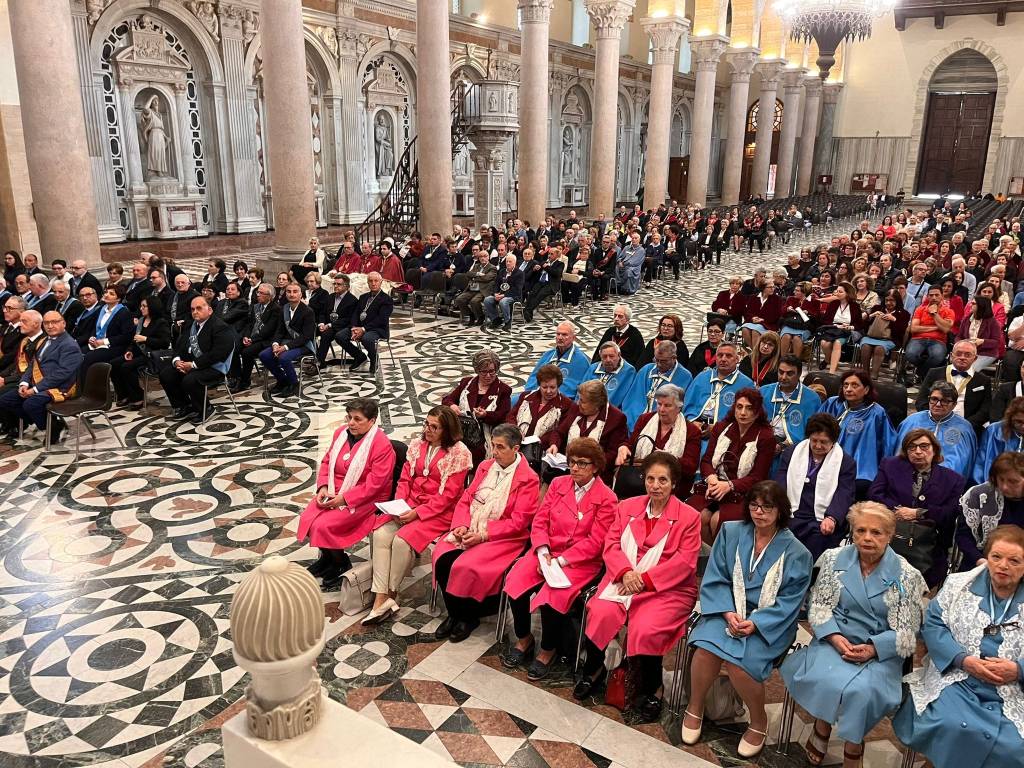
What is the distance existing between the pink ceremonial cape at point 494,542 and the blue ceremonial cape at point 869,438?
7.45 ft

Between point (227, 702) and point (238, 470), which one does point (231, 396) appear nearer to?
point (238, 470)

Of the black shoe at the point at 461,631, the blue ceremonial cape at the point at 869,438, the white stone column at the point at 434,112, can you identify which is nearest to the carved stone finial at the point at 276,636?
the black shoe at the point at 461,631

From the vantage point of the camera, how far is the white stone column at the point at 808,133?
36.4 metres

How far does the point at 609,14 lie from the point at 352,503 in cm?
1885

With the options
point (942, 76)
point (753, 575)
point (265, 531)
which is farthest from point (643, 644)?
point (942, 76)

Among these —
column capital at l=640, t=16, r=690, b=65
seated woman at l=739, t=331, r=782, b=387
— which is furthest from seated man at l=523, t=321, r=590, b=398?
column capital at l=640, t=16, r=690, b=65

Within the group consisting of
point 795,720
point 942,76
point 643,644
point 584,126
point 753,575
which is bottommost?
point 795,720

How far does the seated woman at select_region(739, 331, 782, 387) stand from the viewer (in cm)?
670

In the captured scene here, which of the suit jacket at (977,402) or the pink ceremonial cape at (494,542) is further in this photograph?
the suit jacket at (977,402)

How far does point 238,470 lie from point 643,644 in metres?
4.23

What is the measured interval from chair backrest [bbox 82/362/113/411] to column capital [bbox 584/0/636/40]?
1723cm

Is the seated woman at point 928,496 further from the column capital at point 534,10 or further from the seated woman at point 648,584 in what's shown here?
the column capital at point 534,10

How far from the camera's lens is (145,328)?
8578mm

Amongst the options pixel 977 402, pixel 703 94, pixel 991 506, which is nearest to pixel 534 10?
pixel 703 94
